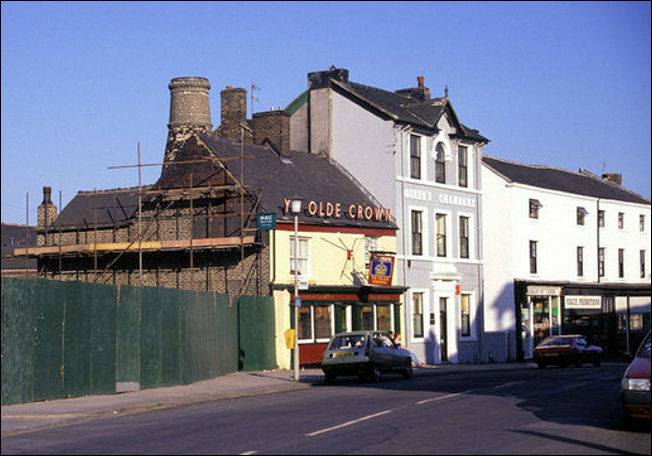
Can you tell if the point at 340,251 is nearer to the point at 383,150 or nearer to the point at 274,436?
the point at 383,150

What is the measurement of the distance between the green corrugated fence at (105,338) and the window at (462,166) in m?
18.8

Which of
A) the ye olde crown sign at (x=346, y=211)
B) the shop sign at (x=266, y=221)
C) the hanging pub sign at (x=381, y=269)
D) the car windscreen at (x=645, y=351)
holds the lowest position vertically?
the car windscreen at (x=645, y=351)

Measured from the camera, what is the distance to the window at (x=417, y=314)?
45.2m

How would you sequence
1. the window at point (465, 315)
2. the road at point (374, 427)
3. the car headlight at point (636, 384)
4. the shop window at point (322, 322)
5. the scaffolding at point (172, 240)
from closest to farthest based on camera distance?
the road at point (374, 427), the car headlight at point (636, 384), the scaffolding at point (172, 240), the shop window at point (322, 322), the window at point (465, 315)

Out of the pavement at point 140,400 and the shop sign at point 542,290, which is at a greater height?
the shop sign at point 542,290

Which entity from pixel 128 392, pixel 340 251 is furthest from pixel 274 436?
pixel 340 251

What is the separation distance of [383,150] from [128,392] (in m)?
22.0

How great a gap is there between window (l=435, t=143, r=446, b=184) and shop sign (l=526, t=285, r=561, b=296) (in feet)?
29.4

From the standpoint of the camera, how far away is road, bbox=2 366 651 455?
14094 mm

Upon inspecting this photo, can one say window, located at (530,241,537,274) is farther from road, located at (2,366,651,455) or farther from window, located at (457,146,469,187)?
road, located at (2,366,651,455)

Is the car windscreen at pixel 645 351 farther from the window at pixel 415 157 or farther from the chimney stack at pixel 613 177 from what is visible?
the chimney stack at pixel 613 177

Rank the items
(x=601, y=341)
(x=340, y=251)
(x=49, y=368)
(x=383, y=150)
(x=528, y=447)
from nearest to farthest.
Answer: (x=528, y=447) < (x=49, y=368) < (x=340, y=251) < (x=383, y=150) < (x=601, y=341)

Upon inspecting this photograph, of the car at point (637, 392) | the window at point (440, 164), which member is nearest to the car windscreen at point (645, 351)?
the car at point (637, 392)

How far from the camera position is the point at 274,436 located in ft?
50.3
